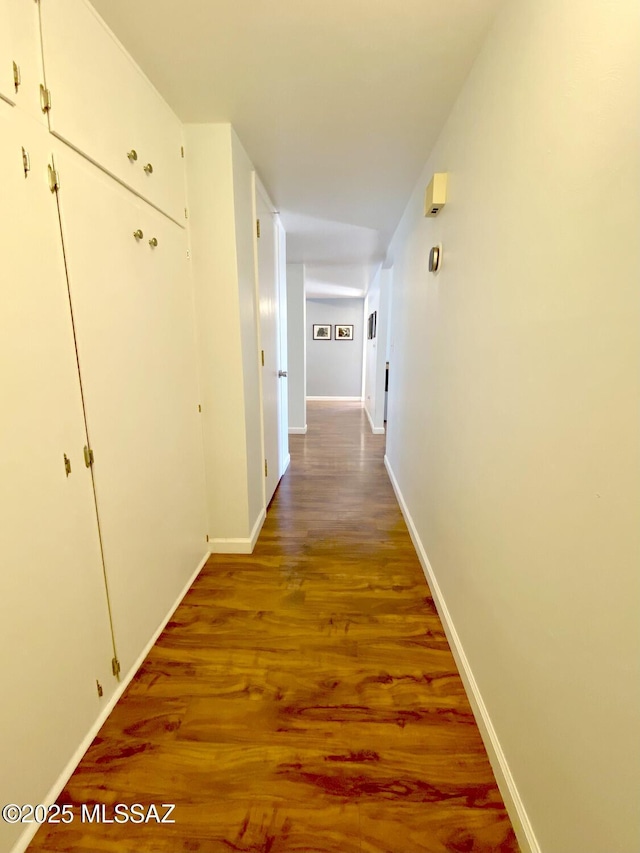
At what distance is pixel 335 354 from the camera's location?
8.45 m

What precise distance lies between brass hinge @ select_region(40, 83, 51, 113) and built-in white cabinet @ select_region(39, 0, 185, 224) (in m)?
0.01

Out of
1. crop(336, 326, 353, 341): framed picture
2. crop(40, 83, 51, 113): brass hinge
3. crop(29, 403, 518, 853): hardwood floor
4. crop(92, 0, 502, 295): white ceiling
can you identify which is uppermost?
crop(92, 0, 502, 295): white ceiling

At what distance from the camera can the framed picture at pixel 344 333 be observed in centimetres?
831

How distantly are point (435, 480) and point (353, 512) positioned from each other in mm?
1127

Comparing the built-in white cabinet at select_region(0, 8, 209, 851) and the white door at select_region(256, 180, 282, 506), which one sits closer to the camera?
the built-in white cabinet at select_region(0, 8, 209, 851)

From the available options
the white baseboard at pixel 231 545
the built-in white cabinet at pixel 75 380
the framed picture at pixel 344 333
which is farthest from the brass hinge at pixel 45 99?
the framed picture at pixel 344 333

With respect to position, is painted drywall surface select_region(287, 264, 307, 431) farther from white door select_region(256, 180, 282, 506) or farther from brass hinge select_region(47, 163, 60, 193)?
brass hinge select_region(47, 163, 60, 193)

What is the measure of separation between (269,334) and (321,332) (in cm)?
556

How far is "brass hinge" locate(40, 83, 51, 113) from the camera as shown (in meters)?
1.00

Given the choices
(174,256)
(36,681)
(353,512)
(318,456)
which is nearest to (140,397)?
(174,256)

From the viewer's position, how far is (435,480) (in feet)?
6.32

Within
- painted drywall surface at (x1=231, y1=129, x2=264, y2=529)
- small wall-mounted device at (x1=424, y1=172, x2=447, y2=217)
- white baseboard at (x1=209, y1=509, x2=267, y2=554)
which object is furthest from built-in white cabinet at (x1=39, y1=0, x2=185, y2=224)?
white baseboard at (x1=209, y1=509, x2=267, y2=554)

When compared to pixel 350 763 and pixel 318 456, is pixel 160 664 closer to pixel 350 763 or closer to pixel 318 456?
pixel 350 763

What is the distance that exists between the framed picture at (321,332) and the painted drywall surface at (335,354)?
0.07 m
